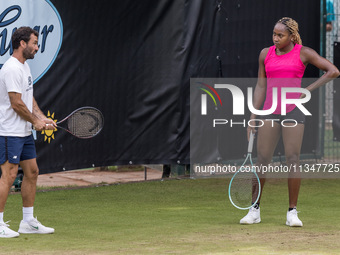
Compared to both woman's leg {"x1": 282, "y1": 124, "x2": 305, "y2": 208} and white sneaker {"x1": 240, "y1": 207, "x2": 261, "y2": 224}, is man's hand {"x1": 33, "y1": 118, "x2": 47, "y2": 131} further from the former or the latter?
woman's leg {"x1": 282, "y1": 124, "x2": 305, "y2": 208}

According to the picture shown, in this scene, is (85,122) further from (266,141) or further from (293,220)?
(293,220)

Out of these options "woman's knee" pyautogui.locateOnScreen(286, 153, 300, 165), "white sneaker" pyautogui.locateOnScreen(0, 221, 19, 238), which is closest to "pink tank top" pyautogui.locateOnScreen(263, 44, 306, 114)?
"woman's knee" pyautogui.locateOnScreen(286, 153, 300, 165)

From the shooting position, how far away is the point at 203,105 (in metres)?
10.1

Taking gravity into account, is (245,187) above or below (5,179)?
below

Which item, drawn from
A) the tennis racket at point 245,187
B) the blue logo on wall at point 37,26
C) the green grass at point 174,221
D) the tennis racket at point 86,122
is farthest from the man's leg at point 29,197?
the blue logo on wall at point 37,26

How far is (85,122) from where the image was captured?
24.4 ft

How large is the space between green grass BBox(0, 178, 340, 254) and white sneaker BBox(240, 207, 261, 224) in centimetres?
8

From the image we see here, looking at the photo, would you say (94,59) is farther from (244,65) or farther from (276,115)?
(276,115)

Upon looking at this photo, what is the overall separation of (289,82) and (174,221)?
1.65 meters

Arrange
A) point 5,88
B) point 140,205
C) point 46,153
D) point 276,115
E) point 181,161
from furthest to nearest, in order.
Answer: point 181,161 → point 46,153 → point 140,205 → point 276,115 → point 5,88

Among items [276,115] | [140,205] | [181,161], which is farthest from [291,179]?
[181,161]

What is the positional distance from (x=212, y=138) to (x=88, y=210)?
2771mm

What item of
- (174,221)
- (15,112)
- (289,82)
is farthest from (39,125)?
(289,82)

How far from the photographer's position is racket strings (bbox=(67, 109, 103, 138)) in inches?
285
